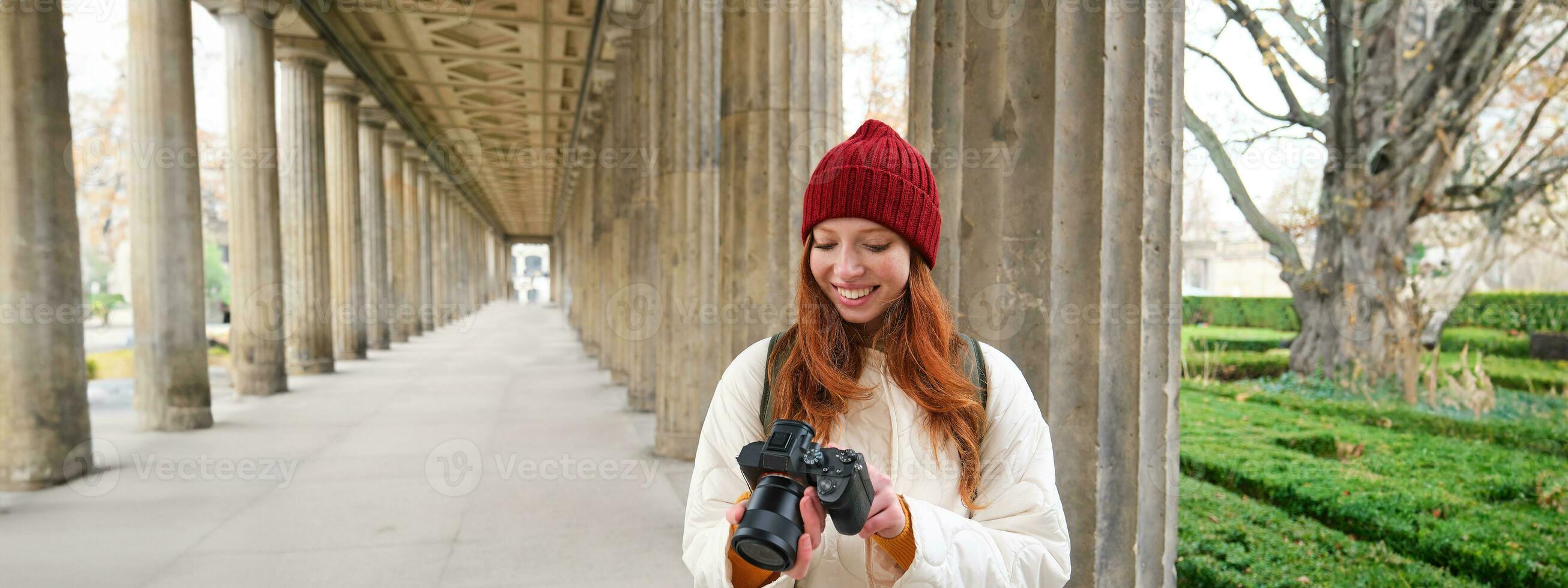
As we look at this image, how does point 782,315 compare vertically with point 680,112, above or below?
below

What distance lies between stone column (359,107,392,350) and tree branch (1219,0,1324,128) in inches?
689

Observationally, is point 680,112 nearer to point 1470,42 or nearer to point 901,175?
point 901,175

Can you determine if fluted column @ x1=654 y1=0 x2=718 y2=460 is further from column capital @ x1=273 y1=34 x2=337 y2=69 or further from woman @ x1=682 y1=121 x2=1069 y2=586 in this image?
column capital @ x1=273 y1=34 x2=337 y2=69

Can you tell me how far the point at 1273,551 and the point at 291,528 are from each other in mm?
5940

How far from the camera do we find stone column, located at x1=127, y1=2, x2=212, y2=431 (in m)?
8.54

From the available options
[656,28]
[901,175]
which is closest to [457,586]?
[901,175]

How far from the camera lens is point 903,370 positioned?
1.55m

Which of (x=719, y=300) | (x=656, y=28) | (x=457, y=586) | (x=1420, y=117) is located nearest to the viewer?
(x=457, y=586)

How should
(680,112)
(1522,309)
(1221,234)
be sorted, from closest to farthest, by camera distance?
(680,112)
(1522,309)
(1221,234)

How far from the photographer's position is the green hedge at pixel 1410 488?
4320 millimetres

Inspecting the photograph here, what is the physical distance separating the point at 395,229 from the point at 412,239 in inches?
85.5

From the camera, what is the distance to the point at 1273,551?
177 inches

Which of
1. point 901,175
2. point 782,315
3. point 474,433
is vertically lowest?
point 474,433

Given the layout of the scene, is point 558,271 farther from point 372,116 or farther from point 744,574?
point 744,574
